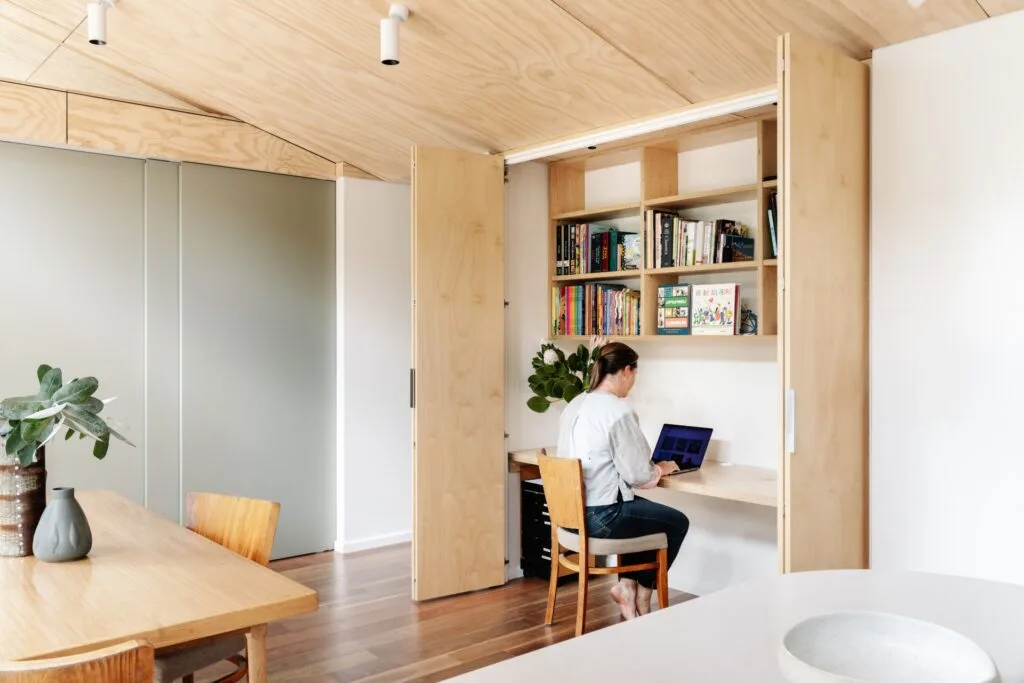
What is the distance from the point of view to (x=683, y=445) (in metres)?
4.17

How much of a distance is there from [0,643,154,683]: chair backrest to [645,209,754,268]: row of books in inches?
123

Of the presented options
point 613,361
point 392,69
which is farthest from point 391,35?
point 613,361

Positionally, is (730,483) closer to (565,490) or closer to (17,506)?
(565,490)

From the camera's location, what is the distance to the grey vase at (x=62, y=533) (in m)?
2.16

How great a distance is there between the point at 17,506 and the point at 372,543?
319 cm

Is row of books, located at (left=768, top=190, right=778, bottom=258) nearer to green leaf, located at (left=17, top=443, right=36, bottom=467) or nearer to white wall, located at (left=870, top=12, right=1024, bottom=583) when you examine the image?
white wall, located at (left=870, top=12, right=1024, bottom=583)

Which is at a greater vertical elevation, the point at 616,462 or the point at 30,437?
the point at 30,437

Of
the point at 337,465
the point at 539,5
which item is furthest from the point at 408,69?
the point at 337,465

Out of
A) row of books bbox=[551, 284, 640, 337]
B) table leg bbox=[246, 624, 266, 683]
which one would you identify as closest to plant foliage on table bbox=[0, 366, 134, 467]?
table leg bbox=[246, 624, 266, 683]

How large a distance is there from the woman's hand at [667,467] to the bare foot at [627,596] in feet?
1.70

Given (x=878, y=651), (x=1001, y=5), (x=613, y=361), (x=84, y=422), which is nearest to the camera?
(x=878, y=651)

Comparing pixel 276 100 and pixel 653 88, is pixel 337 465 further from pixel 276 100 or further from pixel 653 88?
pixel 653 88

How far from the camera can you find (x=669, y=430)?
4.27 metres

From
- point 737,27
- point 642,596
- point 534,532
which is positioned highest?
point 737,27
